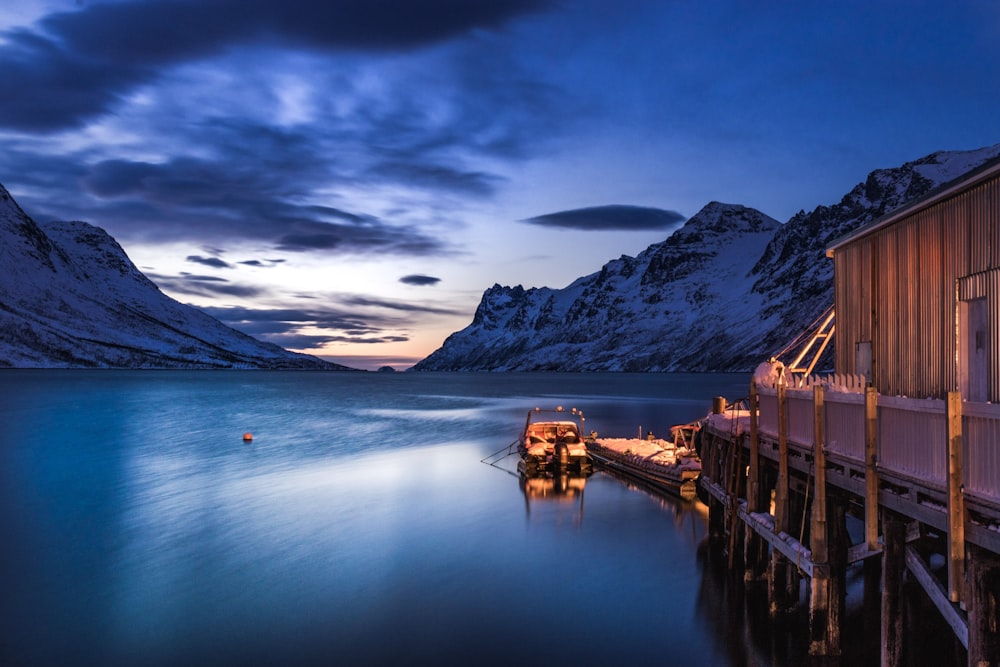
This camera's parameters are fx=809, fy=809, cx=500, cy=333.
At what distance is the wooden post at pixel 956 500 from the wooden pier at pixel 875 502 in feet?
0.05

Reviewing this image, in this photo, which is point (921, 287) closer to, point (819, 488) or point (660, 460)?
point (819, 488)

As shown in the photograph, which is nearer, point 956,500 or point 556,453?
point 956,500

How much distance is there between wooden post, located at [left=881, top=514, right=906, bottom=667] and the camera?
511 inches

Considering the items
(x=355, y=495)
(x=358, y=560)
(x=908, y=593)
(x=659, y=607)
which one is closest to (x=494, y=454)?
(x=355, y=495)

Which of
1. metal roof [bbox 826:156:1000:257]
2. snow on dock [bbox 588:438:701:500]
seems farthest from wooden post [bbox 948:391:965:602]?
snow on dock [bbox 588:438:701:500]

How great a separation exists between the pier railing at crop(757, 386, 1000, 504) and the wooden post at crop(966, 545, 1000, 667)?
86 centimetres

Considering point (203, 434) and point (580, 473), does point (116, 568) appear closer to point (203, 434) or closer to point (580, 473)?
point (580, 473)

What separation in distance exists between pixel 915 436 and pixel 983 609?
2.72m

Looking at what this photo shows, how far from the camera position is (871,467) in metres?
13.3

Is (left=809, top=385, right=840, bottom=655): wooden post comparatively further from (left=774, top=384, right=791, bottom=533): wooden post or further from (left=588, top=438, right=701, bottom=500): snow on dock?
(left=588, top=438, right=701, bottom=500): snow on dock

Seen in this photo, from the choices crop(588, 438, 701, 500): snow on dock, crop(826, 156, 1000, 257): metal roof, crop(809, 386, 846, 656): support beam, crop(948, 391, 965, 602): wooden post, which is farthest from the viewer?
crop(588, 438, 701, 500): snow on dock

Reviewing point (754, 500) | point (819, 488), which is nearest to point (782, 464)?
point (819, 488)

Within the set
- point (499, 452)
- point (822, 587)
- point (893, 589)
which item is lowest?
point (499, 452)

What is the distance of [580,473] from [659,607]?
21689 mm
